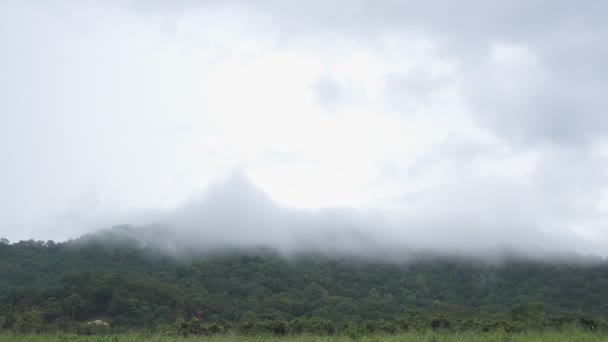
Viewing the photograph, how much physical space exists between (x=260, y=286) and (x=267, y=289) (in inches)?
30.0

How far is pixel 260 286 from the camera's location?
54.6 m

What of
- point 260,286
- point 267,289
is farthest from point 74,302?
point 267,289

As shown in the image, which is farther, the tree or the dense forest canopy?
the dense forest canopy

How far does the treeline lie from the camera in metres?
35.2

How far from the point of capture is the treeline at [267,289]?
35.2 metres

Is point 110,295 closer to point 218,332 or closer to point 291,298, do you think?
point 291,298

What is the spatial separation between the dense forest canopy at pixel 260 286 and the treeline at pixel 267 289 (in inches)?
4.5

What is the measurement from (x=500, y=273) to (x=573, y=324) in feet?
155

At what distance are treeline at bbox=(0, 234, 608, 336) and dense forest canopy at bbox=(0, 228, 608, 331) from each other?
113mm

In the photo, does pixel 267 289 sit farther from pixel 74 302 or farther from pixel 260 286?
pixel 74 302

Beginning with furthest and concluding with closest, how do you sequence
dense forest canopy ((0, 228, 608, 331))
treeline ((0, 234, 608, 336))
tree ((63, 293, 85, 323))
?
dense forest canopy ((0, 228, 608, 331)) < tree ((63, 293, 85, 323)) < treeline ((0, 234, 608, 336))

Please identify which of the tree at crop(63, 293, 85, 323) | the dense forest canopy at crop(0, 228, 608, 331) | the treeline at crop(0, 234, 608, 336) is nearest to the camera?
the treeline at crop(0, 234, 608, 336)

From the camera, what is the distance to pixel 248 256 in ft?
219

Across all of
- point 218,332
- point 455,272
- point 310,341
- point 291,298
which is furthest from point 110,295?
point 455,272
